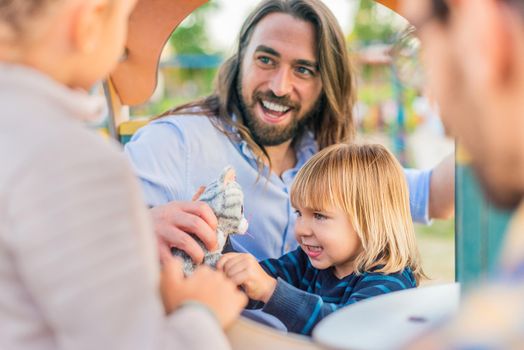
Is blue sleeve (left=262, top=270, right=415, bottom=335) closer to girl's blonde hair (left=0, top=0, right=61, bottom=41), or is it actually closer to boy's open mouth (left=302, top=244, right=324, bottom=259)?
boy's open mouth (left=302, top=244, right=324, bottom=259)

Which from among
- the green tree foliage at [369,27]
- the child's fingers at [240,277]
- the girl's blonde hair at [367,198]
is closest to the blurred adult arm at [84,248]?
the child's fingers at [240,277]

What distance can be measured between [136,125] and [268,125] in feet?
1.17

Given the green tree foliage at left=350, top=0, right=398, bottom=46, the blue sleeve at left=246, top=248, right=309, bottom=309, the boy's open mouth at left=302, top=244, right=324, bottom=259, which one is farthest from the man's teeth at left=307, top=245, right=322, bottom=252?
the green tree foliage at left=350, top=0, right=398, bottom=46

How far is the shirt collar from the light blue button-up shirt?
3.69 ft

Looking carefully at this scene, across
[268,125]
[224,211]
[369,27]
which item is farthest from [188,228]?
[369,27]

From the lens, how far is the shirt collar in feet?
2.60

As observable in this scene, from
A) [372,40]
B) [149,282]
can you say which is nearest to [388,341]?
[149,282]

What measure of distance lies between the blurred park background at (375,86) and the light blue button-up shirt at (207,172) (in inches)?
16.6

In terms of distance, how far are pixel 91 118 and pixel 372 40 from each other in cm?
1126

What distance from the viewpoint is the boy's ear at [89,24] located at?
813 millimetres

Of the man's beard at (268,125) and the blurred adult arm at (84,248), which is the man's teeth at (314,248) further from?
the blurred adult arm at (84,248)

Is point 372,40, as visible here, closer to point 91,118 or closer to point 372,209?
point 372,209

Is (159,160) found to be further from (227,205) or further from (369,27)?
(369,27)

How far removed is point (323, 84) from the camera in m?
2.20
